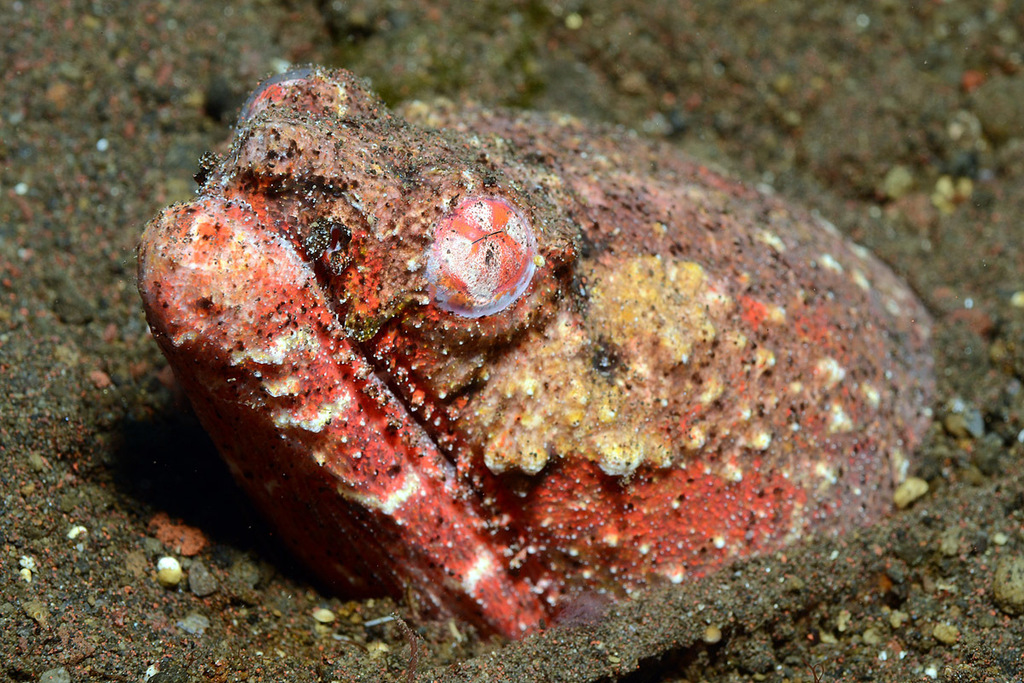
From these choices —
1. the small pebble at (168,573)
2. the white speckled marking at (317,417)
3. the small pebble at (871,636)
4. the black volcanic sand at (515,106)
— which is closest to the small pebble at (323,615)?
the black volcanic sand at (515,106)

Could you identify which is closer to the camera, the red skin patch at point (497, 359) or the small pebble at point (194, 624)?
the red skin patch at point (497, 359)

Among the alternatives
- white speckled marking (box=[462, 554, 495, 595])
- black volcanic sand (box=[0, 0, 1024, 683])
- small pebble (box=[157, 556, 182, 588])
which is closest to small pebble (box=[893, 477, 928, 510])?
black volcanic sand (box=[0, 0, 1024, 683])

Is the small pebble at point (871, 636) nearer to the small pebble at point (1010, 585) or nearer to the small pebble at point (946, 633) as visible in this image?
the small pebble at point (946, 633)

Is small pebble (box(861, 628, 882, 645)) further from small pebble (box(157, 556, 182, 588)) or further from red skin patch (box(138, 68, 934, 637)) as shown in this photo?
small pebble (box(157, 556, 182, 588))

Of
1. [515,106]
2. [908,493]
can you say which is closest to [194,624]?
[908,493]

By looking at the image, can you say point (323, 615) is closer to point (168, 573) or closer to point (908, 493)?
point (168, 573)

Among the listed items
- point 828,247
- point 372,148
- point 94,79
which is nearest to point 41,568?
point 372,148
